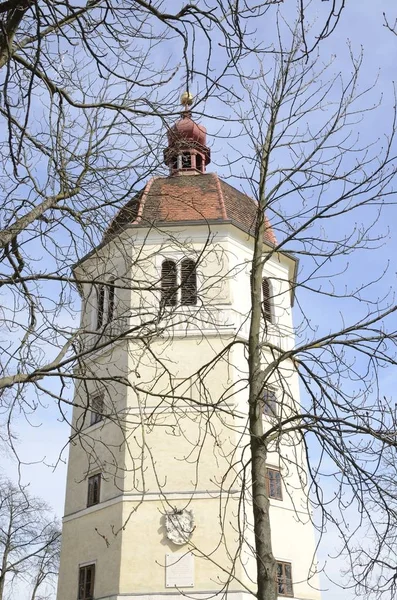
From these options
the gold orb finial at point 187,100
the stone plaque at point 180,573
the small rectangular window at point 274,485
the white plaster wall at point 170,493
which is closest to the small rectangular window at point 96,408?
the white plaster wall at point 170,493

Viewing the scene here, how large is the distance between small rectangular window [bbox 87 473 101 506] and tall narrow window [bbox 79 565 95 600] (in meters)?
1.68

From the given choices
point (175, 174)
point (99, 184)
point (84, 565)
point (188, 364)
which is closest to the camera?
point (99, 184)

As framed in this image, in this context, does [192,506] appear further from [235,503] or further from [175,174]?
[175,174]

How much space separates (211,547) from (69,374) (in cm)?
1246

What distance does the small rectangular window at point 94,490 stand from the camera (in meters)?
18.8

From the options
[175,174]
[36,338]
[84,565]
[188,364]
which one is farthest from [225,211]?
[36,338]

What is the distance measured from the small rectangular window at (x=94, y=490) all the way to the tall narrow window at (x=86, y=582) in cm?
168

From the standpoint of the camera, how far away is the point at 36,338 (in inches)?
241

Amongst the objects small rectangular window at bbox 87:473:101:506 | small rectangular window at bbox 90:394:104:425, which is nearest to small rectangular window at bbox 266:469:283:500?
small rectangular window at bbox 87:473:101:506

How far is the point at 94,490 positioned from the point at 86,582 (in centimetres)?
238

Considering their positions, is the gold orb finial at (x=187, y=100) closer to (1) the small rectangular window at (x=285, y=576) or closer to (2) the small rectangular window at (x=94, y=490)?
(1) the small rectangular window at (x=285, y=576)

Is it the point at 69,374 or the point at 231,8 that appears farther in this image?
the point at 69,374

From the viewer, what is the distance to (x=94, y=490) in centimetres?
1903

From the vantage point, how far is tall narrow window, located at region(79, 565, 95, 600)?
690 inches
